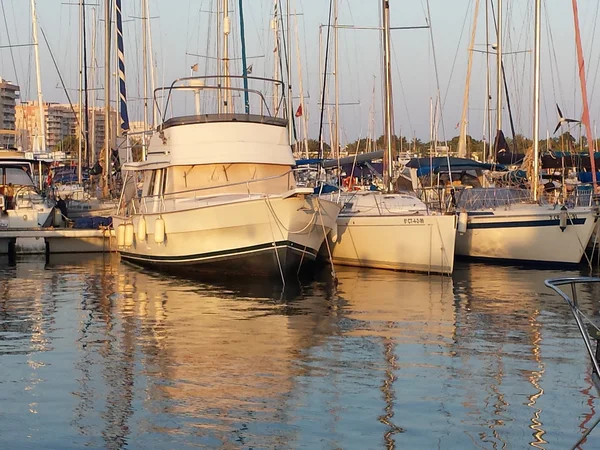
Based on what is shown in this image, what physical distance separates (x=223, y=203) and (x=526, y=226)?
822cm

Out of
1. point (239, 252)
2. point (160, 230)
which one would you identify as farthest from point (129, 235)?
point (239, 252)

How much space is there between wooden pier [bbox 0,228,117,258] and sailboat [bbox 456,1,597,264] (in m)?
10.2

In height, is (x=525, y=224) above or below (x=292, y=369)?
above

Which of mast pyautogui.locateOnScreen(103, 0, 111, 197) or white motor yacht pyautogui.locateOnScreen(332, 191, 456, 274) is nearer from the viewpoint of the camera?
white motor yacht pyautogui.locateOnScreen(332, 191, 456, 274)

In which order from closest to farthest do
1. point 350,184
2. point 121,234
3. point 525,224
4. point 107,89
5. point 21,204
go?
1. point 121,234
2. point 525,224
3. point 21,204
4. point 350,184
5. point 107,89

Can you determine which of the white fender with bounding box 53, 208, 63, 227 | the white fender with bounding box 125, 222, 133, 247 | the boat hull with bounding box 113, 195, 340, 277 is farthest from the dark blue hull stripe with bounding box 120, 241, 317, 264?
the white fender with bounding box 53, 208, 63, 227

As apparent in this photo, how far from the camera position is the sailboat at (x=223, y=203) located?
17.8 meters

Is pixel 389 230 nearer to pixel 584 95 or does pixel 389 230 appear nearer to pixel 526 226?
pixel 526 226

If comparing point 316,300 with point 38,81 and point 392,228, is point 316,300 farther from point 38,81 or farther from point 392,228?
point 38,81

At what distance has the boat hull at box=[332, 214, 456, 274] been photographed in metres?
19.5

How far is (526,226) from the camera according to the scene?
21828mm

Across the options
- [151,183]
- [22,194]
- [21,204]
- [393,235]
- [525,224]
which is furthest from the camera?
[22,194]

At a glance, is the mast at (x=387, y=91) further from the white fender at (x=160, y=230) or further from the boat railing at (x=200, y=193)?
the white fender at (x=160, y=230)

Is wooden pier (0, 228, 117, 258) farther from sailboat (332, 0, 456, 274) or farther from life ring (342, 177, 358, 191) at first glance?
sailboat (332, 0, 456, 274)
